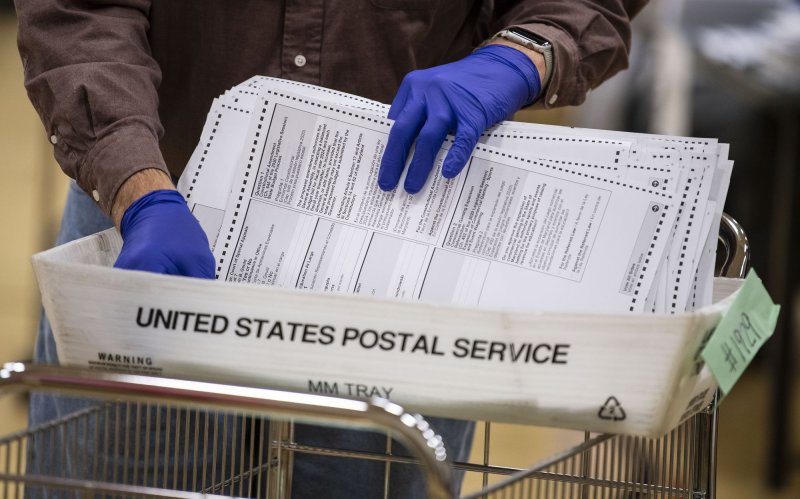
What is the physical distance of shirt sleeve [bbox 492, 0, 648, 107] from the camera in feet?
3.53

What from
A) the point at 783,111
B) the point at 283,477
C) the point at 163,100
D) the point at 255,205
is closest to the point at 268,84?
the point at 255,205

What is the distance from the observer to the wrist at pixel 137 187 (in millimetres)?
900

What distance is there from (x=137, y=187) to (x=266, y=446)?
30 centimetres

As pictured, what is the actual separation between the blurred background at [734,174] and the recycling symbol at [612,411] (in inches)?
55.3

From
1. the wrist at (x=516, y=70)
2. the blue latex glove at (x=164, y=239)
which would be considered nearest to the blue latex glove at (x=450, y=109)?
the wrist at (x=516, y=70)

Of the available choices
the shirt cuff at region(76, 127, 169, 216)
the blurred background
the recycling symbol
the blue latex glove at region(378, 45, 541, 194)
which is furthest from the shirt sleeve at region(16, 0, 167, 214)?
the blurred background

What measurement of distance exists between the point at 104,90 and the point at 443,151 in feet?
1.03

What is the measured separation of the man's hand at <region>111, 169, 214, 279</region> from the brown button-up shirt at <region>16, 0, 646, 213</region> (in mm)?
65

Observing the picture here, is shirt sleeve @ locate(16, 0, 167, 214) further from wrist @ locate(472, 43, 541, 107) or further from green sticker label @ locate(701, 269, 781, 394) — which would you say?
green sticker label @ locate(701, 269, 781, 394)

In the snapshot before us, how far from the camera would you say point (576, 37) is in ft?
3.61

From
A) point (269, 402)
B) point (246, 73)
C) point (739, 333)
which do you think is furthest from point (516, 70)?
point (269, 402)

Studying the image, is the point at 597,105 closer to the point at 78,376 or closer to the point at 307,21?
the point at 307,21

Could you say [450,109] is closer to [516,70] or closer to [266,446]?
[516,70]

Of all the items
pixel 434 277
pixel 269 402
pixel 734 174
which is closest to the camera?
pixel 269 402
